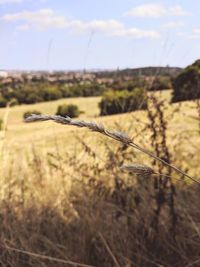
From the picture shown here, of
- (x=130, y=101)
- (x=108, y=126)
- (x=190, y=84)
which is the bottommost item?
(x=108, y=126)

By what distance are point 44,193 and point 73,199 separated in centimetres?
31

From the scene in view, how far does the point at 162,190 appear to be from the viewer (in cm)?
282

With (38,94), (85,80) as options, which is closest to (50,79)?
(85,80)

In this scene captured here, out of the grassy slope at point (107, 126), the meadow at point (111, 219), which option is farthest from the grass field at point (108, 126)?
the meadow at point (111, 219)

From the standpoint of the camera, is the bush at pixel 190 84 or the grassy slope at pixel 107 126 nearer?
the bush at pixel 190 84

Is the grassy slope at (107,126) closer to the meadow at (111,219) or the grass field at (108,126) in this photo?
the grass field at (108,126)

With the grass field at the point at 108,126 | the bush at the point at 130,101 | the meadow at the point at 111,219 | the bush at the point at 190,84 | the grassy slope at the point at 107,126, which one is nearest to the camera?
the meadow at the point at 111,219

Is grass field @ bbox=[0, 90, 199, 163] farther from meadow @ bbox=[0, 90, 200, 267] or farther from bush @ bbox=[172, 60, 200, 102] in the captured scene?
meadow @ bbox=[0, 90, 200, 267]

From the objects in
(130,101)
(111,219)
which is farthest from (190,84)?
(111,219)

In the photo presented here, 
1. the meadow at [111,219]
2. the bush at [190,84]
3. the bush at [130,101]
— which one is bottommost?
the meadow at [111,219]

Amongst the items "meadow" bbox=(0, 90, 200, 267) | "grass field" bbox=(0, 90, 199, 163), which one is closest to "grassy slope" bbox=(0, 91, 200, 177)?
"grass field" bbox=(0, 90, 199, 163)

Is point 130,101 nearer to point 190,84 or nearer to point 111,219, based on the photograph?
point 190,84

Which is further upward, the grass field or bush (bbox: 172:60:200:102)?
bush (bbox: 172:60:200:102)

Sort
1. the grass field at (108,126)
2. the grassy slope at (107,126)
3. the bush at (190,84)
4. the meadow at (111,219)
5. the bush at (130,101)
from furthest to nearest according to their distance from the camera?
1. the grassy slope at (107,126)
2. the grass field at (108,126)
3. the bush at (190,84)
4. the bush at (130,101)
5. the meadow at (111,219)
